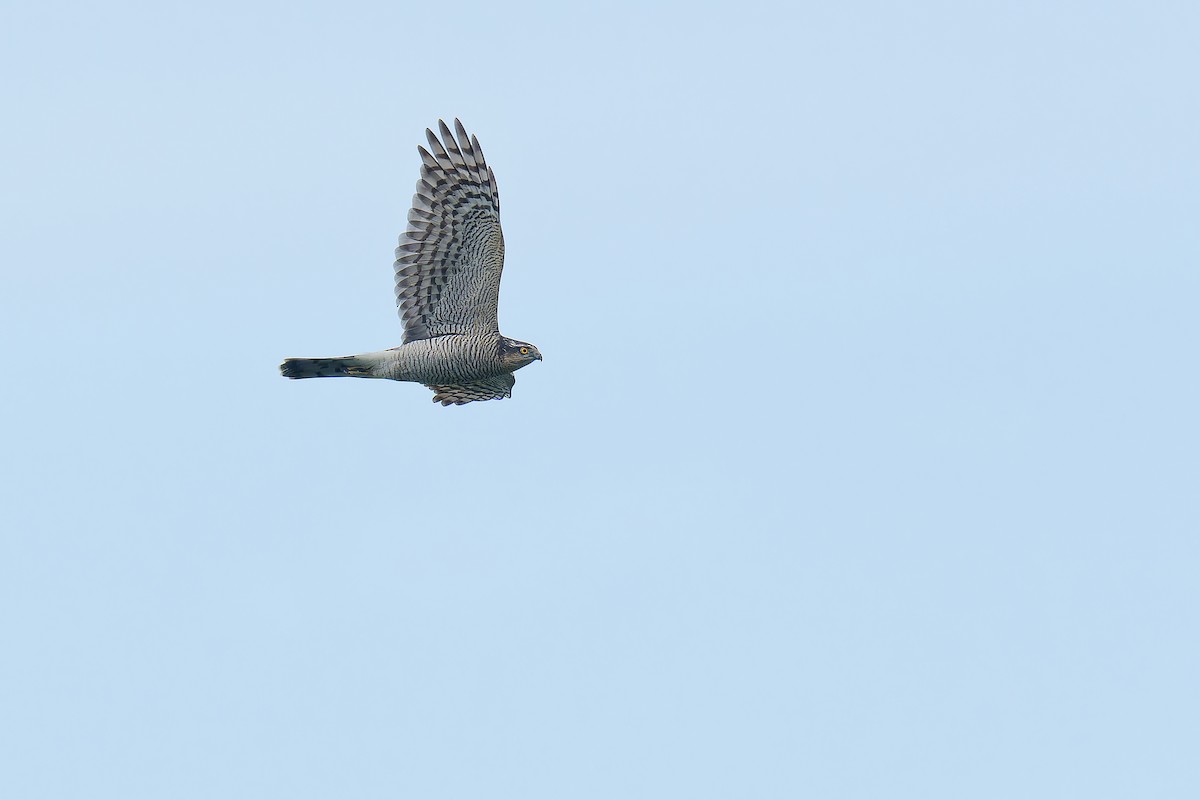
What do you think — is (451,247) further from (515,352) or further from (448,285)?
(515,352)

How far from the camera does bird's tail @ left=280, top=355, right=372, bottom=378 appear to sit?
95.0ft

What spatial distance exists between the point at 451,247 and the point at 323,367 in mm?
2375

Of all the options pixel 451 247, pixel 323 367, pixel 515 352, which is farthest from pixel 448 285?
pixel 323 367

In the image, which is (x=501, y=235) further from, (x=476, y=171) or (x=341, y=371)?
(x=341, y=371)

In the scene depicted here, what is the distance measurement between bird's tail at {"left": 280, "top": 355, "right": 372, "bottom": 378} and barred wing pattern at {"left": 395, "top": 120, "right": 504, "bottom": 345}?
721mm

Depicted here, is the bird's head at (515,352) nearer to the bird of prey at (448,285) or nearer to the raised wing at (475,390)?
the bird of prey at (448,285)

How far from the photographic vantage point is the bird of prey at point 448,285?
28.4 m

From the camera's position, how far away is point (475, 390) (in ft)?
99.2

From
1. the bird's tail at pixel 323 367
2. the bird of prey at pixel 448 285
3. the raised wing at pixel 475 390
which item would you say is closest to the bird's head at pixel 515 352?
the bird of prey at pixel 448 285

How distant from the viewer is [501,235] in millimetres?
28391

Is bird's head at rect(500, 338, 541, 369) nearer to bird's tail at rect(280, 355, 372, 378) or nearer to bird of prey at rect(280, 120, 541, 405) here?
bird of prey at rect(280, 120, 541, 405)

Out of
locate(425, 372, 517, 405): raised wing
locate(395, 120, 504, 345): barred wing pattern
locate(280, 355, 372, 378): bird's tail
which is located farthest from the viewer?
locate(425, 372, 517, 405): raised wing

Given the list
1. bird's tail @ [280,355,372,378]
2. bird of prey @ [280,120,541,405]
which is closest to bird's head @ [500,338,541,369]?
bird of prey @ [280,120,541,405]

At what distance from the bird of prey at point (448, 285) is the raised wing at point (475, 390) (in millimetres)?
155
